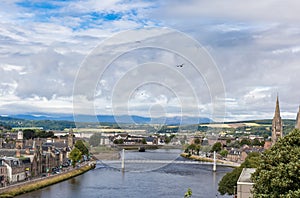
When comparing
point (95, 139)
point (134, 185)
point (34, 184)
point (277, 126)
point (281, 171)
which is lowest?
point (134, 185)

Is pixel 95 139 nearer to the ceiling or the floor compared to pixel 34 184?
nearer to the ceiling

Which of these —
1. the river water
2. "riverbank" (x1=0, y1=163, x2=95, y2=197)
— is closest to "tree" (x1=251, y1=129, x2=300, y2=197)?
the river water

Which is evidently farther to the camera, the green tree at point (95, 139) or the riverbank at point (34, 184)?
the green tree at point (95, 139)

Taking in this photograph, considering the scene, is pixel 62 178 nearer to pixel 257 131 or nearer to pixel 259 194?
pixel 259 194

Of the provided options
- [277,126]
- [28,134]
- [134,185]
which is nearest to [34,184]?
[134,185]

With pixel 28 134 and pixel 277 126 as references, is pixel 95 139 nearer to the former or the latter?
pixel 277 126

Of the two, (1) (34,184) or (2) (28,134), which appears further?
(2) (28,134)

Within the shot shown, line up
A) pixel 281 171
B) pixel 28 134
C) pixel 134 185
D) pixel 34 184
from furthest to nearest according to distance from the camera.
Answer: pixel 28 134
pixel 134 185
pixel 34 184
pixel 281 171

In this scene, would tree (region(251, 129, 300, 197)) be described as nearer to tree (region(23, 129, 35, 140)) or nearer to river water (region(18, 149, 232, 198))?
river water (region(18, 149, 232, 198))

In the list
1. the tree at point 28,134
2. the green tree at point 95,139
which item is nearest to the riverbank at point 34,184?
the green tree at point 95,139

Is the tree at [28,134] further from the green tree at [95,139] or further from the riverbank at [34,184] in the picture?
the green tree at [95,139]
